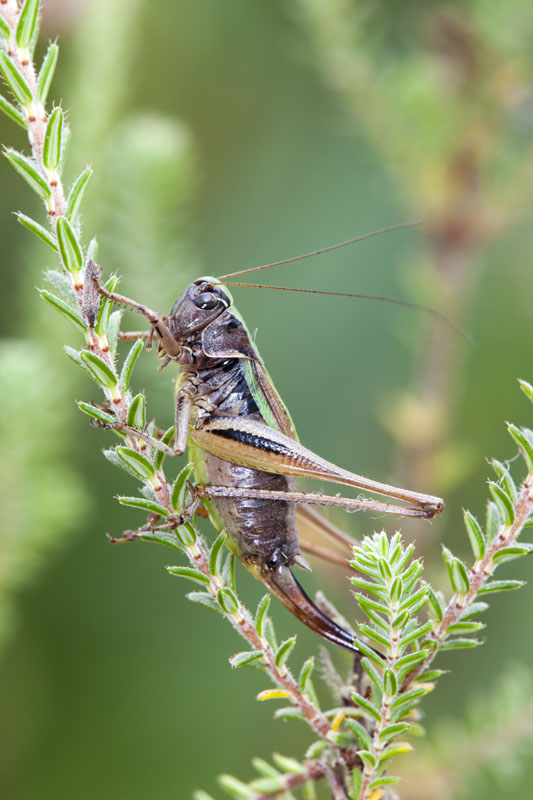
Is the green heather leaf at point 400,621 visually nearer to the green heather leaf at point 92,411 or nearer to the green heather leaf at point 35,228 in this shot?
the green heather leaf at point 92,411

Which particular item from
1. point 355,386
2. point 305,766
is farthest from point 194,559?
point 355,386

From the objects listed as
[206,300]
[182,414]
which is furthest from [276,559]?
[206,300]

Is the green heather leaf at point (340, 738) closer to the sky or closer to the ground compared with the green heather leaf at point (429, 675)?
closer to the ground

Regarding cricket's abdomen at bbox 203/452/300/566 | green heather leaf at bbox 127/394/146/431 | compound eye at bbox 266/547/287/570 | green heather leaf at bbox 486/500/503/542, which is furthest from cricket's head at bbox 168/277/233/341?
green heather leaf at bbox 486/500/503/542

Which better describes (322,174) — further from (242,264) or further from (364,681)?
(364,681)

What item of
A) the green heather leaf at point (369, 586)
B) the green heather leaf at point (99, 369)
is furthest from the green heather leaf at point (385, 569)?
the green heather leaf at point (99, 369)

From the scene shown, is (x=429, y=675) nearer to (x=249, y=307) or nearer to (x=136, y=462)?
(x=136, y=462)
